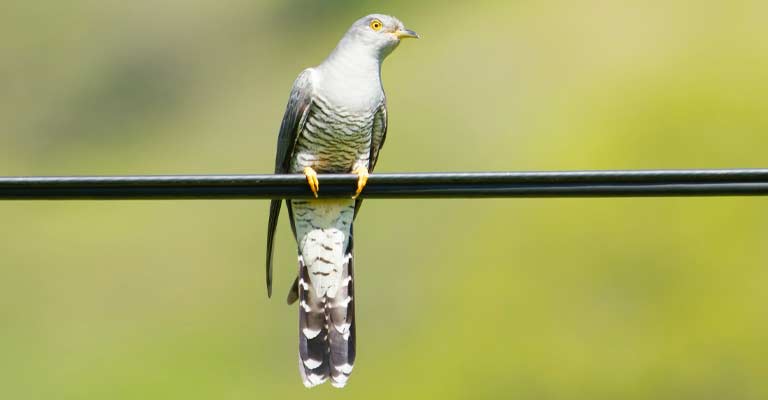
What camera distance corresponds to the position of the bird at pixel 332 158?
482 cm

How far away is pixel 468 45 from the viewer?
30.4 m

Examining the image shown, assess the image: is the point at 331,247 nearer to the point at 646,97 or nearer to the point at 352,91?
the point at 352,91

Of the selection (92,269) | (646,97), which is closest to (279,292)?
(92,269)

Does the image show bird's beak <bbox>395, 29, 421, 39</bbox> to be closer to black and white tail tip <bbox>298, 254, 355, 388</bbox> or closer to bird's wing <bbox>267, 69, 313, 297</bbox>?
bird's wing <bbox>267, 69, 313, 297</bbox>

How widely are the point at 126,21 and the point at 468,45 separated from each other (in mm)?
10124

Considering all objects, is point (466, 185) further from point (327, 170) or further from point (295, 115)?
point (327, 170)

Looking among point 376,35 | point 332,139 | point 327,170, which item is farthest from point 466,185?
point 376,35

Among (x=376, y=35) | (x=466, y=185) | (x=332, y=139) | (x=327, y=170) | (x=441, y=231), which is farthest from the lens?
(x=441, y=231)

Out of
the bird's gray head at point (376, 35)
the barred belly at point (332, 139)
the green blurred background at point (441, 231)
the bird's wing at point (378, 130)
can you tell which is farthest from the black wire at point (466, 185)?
the green blurred background at point (441, 231)

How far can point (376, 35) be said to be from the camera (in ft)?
16.8

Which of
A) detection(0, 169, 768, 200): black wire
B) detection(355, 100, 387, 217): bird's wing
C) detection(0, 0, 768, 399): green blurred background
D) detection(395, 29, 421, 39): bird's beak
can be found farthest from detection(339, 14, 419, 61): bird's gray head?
detection(0, 0, 768, 399): green blurred background

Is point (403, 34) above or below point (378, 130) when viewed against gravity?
above

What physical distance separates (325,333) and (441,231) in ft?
59.8

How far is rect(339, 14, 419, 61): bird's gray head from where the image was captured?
5.04 m
